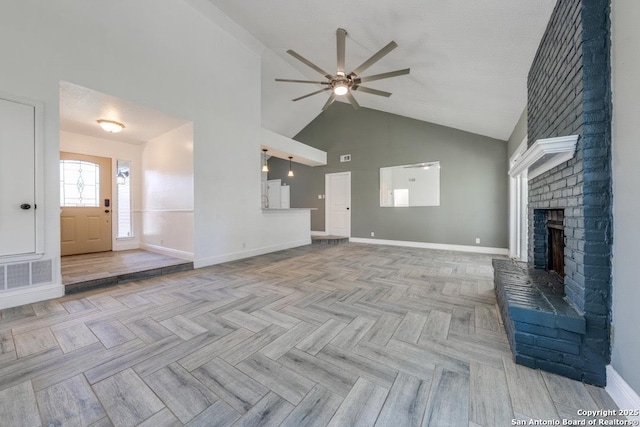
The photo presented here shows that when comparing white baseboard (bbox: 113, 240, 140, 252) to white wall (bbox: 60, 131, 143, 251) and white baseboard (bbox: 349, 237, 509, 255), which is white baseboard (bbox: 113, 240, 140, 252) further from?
white baseboard (bbox: 349, 237, 509, 255)

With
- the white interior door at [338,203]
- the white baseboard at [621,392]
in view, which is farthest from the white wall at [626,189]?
the white interior door at [338,203]

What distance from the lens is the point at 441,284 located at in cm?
301

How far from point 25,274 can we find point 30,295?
0.70 ft

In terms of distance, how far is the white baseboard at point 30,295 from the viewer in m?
2.30

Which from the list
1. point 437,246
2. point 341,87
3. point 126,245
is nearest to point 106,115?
point 126,245

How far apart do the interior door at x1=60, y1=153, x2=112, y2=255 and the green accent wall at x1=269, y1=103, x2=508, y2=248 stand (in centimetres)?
491

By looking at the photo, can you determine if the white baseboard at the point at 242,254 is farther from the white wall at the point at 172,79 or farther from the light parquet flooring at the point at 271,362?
the light parquet flooring at the point at 271,362

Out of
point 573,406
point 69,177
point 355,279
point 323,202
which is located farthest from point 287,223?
point 573,406

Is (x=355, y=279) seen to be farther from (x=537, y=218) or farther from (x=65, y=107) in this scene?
(x=65, y=107)

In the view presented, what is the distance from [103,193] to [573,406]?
6.67 metres

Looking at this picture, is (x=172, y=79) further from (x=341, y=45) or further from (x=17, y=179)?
(x=341, y=45)

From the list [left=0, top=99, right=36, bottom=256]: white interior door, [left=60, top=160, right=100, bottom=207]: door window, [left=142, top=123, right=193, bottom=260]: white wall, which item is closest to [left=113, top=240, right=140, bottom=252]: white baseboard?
[left=142, top=123, right=193, bottom=260]: white wall

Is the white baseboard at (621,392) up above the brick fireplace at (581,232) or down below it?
below

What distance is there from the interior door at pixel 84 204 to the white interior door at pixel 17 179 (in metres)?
2.49
